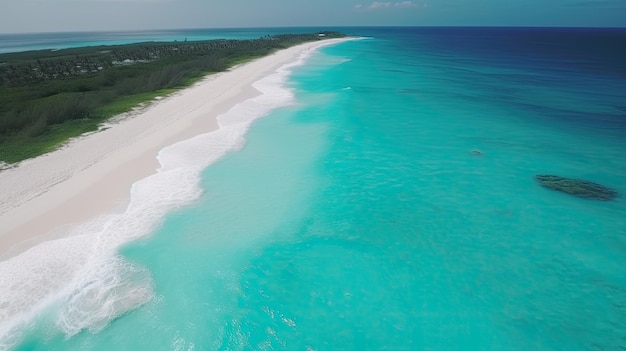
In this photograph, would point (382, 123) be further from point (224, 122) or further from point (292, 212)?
point (292, 212)

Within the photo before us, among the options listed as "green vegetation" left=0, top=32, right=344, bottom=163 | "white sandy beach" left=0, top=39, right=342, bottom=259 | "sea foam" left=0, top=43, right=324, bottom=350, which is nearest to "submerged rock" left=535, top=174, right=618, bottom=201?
"sea foam" left=0, top=43, right=324, bottom=350

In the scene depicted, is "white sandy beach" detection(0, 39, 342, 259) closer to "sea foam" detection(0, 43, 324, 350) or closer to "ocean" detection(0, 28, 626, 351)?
"sea foam" detection(0, 43, 324, 350)

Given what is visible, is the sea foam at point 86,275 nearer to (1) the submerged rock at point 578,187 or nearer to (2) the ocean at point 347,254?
(2) the ocean at point 347,254

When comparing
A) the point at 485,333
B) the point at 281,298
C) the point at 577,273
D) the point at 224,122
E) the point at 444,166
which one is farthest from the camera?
the point at 224,122

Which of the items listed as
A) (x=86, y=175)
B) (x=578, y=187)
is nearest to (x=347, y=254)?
(x=578, y=187)

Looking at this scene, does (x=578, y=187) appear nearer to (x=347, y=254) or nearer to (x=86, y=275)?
(x=347, y=254)

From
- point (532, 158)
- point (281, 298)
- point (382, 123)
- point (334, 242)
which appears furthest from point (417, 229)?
point (382, 123)
